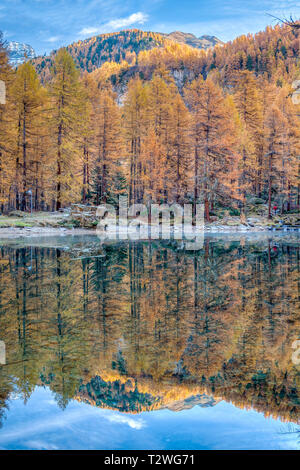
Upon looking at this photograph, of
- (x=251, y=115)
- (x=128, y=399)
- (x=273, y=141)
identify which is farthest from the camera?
(x=251, y=115)

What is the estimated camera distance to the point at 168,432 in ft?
10.8

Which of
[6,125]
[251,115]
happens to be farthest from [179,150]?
[6,125]

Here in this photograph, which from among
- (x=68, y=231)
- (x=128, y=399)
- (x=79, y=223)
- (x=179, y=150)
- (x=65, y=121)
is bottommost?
(x=128, y=399)

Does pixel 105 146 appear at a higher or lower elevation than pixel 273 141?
lower

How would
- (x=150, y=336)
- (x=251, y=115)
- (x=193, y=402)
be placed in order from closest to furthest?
1. (x=193, y=402)
2. (x=150, y=336)
3. (x=251, y=115)

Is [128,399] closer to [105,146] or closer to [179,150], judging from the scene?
[105,146]

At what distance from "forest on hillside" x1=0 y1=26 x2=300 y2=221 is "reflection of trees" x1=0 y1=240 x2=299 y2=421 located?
2436cm

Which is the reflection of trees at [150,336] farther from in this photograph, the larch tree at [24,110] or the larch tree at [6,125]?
the larch tree at [24,110]

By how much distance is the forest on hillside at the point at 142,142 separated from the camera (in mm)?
32844

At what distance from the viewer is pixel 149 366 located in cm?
459

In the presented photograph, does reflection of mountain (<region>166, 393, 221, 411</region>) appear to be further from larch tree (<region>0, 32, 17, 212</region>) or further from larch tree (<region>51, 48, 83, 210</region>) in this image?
larch tree (<region>51, 48, 83, 210</region>)

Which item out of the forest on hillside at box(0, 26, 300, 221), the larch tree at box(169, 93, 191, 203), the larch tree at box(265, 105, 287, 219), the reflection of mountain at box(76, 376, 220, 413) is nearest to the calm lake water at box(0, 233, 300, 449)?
the reflection of mountain at box(76, 376, 220, 413)

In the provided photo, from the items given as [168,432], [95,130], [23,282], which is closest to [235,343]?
[168,432]

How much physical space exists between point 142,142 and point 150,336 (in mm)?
35145
